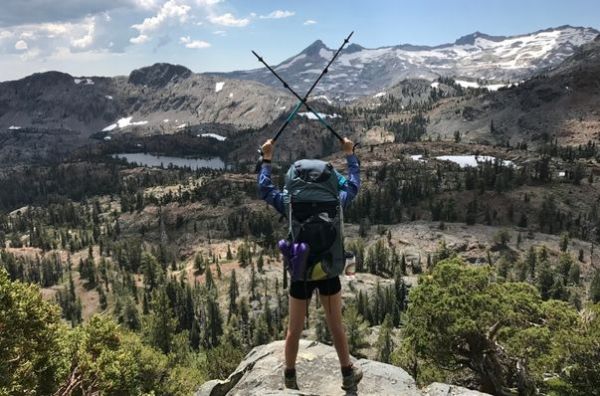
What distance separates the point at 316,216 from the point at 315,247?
80 centimetres

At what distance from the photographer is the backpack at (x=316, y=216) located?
12383 mm

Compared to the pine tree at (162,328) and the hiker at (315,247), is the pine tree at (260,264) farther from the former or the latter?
the hiker at (315,247)

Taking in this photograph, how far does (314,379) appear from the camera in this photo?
1523 centimetres

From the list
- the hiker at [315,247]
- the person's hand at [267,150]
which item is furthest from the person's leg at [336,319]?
the person's hand at [267,150]

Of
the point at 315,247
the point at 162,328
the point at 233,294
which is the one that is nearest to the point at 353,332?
the point at 162,328

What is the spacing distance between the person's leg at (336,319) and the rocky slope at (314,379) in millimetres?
1633

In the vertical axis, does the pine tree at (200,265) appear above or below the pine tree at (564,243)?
below

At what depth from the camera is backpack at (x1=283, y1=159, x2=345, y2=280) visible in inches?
488

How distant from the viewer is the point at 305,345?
17.8 meters

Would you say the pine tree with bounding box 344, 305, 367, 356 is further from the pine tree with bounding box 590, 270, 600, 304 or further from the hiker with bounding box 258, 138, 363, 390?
the hiker with bounding box 258, 138, 363, 390

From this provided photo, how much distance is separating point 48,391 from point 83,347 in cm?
1178

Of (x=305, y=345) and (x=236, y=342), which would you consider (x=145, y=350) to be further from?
(x=236, y=342)

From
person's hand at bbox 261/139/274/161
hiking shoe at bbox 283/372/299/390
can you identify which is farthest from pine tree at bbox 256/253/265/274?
person's hand at bbox 261/139/274/161

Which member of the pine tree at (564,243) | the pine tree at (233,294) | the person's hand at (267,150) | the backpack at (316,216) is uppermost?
the person's hand at (267,150)
